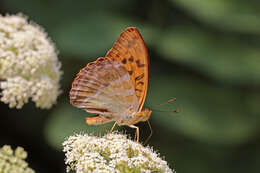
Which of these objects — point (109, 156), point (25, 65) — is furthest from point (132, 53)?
point (25, 65)

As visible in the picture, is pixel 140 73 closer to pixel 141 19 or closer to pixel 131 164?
pixel 131 164

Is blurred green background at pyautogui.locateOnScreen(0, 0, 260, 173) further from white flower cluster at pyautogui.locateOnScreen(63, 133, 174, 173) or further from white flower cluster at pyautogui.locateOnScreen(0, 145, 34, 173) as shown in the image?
white flower cluster at pyautogui.locateOnScreen(63, 133, 174, 173)

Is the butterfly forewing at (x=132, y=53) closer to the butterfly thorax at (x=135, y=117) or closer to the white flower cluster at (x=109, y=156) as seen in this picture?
the butterfly thorax at (x=135, y=117)

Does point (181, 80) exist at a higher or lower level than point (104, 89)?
lower

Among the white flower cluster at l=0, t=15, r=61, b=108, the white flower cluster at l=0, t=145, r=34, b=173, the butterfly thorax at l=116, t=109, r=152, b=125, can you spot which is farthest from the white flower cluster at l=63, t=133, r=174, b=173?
the white flower cluster at l=0, t=15, r=61, b=108

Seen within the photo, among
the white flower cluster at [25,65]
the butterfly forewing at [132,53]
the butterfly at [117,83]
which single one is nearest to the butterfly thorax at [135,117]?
the butterfly at [117,83]

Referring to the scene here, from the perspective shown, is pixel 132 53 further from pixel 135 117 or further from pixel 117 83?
pixel 135 117
